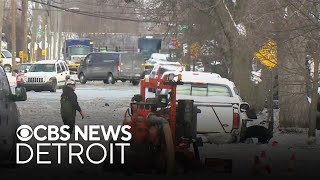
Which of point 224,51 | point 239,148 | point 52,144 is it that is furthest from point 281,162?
point 224,51

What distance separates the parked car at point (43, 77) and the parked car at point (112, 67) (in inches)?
250

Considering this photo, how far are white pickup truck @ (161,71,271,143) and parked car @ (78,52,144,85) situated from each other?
27.7 meters

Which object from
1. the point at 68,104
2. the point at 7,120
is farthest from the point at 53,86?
the point at 7,120

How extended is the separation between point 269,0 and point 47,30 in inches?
2822

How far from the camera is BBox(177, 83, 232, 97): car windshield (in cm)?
1742

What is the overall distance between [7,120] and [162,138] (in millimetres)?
2710

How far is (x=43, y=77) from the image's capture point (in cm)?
3719

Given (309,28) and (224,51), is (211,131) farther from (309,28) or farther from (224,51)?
(224,51)

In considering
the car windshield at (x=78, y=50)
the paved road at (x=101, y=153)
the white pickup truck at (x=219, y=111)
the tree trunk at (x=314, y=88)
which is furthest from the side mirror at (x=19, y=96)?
the car windshield at (x=78, y=50)

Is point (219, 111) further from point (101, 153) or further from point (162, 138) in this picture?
point (162, 138)

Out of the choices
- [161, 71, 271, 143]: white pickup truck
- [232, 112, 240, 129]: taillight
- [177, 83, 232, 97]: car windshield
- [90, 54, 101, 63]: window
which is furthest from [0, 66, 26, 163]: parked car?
[90, 54, 101, 63]: window

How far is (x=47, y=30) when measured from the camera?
8619 cm

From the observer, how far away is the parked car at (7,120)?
12.3 meters

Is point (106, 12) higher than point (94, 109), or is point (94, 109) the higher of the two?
point (106, 12)
